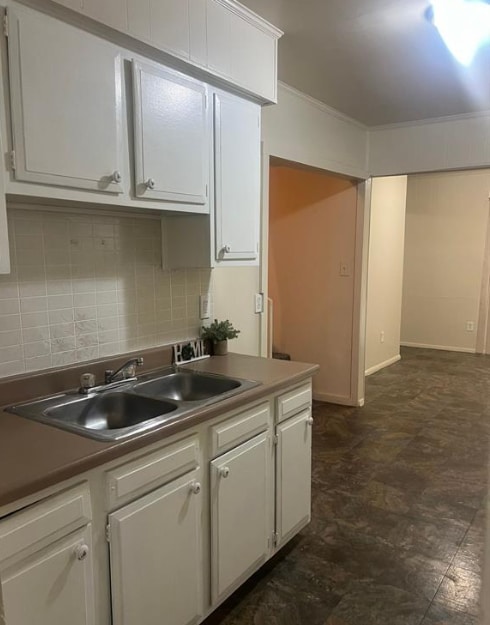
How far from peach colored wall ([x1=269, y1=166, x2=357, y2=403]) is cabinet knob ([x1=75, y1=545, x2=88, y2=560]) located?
3439 millimetres

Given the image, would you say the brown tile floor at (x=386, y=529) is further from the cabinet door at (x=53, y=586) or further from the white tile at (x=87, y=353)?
the white tile at (x=87, y=353)

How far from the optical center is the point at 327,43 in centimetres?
243

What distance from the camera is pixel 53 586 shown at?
1272 millimetres

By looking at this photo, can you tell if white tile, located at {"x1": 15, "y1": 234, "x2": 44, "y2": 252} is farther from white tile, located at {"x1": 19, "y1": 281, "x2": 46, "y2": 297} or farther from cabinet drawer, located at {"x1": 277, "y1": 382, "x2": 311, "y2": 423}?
cabinet drawer, located at {"x1": 277, "y1": 382, "x2": 311, "y2": 423}

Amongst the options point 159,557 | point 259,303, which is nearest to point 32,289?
point 159,557

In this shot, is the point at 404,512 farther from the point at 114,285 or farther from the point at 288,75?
the point at 288,75

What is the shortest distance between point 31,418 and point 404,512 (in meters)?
2.09

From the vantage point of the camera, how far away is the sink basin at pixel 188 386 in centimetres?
215

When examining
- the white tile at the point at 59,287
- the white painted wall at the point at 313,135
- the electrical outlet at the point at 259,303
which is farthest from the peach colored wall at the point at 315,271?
the white tile at the point at 59,287

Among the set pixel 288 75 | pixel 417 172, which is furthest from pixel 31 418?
pixel 417 172

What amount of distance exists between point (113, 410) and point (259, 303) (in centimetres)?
132

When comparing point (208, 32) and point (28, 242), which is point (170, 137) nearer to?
point (208, 32)

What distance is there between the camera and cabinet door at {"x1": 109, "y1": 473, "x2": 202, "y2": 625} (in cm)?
146

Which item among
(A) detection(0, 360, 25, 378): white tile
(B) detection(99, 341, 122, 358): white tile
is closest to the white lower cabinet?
(A) detection(0, 360, 25, 378): white tile
